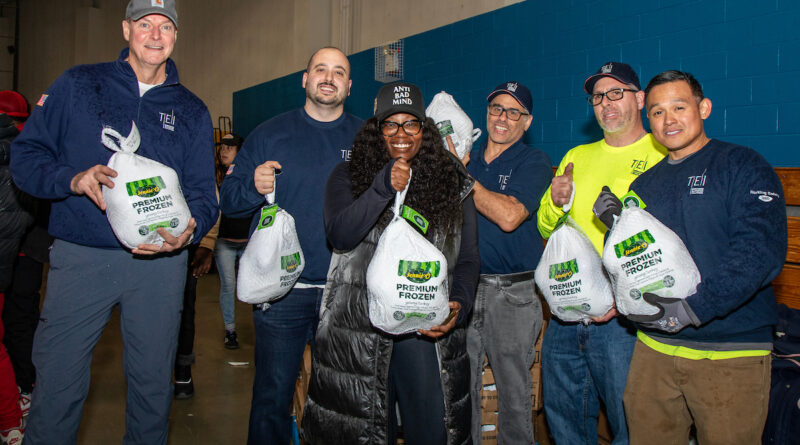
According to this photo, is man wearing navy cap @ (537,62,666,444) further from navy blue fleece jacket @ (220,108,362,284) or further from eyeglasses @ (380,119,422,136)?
navy blue fleece jacket @ (220,108,362,284)

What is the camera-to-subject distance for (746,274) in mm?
1494

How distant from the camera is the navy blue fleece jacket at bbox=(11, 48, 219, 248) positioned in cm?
172

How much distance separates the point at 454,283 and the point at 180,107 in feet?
3.98

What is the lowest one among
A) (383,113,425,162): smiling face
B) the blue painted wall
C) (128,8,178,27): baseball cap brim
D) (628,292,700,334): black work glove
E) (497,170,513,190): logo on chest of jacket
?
(628,292,700,334): black work glove

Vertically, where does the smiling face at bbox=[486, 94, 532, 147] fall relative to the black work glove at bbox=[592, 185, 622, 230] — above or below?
above

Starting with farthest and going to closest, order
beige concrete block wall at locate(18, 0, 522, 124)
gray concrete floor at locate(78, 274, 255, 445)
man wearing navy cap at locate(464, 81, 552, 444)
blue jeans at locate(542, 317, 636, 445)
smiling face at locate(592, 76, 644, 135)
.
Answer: beige concrete block wall at locate(18, 0, 522, 124) < gray concrete floor at locate(78, 274, 255, 445) < man wearing navy cap at locate(464, 81, 552, 444) < smiling face at locate(592, 76, 644, 135) < blue jeans at locate(542, 317, 636, 445)

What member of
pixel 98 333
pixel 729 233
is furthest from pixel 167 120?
pixel 729 233

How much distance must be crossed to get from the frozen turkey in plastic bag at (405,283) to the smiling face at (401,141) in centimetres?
29

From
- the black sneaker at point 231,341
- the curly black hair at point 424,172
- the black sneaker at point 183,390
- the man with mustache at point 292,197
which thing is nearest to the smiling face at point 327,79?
the man with mustache at point 292,197

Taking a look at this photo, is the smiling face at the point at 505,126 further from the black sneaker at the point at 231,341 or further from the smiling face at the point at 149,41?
the black sneaker at the point at 231,341

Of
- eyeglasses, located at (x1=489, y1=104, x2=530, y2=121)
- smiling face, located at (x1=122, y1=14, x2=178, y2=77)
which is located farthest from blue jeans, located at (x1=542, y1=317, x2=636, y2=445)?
smiling face, located at (x1=122, y1=14, x2=178, y2=77)

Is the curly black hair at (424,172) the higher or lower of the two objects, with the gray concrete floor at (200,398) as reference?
higher

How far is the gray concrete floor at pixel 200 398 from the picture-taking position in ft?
9.37

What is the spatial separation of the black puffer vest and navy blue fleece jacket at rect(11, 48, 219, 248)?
658 mm
